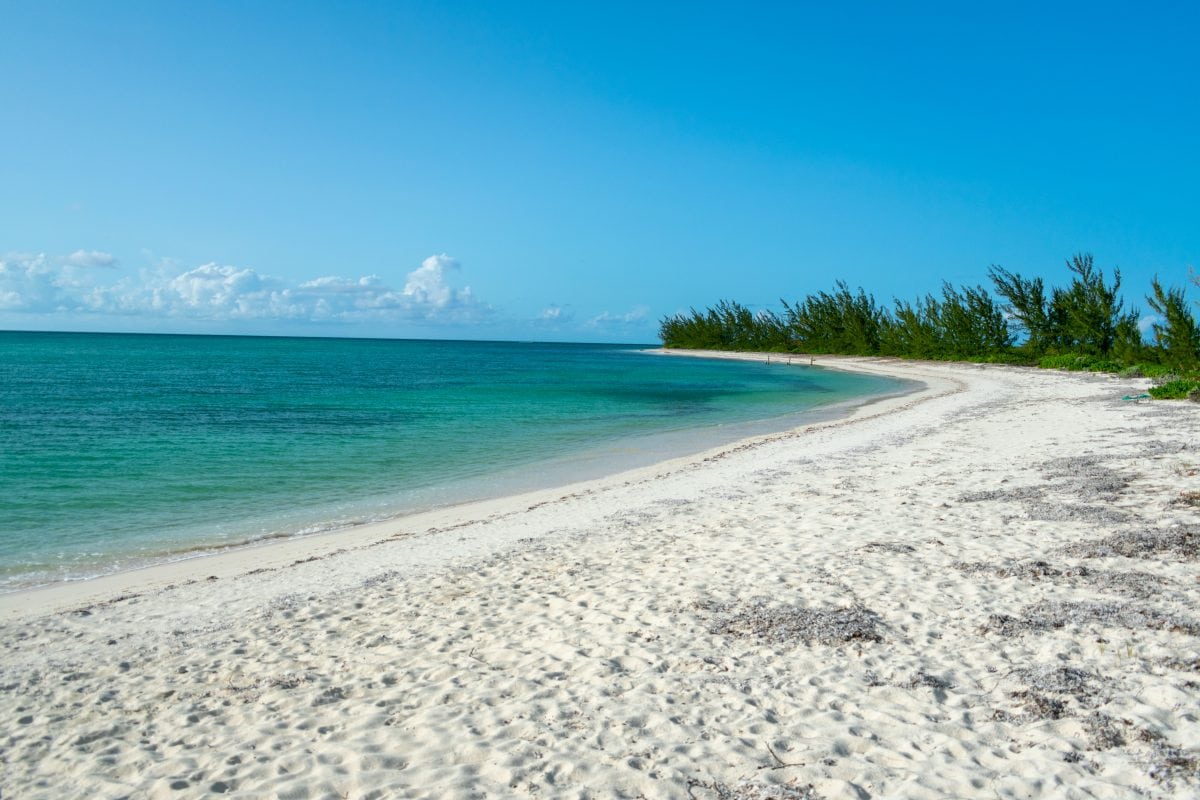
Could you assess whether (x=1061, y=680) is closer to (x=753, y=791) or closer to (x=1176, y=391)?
(x=753, y=791)

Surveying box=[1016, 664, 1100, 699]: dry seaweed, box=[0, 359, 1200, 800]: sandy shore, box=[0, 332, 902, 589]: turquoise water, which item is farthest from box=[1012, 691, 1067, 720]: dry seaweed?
box=[0, 332, 902, 589]: turquoise water

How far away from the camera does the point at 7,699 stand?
6.07 m

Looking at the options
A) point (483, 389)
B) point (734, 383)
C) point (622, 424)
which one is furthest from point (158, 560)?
point (734, 383)

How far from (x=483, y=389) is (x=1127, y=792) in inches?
1772

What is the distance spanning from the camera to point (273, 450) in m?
21.4

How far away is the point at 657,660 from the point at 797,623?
1513mm

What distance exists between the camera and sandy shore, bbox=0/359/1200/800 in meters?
4.74

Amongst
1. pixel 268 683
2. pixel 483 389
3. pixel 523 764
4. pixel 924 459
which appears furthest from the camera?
pixel 483 389

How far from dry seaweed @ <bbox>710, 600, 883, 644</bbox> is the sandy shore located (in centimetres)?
3

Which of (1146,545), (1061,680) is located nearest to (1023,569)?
(1146,545)

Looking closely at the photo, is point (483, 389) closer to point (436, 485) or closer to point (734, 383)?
point (734, 383)

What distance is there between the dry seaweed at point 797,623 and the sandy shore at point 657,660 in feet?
0.11

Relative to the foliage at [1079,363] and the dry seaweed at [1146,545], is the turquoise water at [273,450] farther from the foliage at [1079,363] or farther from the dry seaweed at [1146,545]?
the foliage at [1079,363]

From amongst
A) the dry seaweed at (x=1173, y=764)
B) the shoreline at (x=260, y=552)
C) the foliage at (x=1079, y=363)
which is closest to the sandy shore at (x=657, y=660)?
the dry seaweed at (x=1173, y=764)
